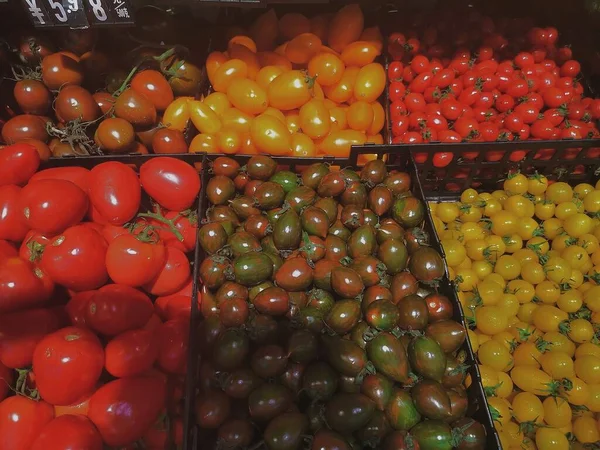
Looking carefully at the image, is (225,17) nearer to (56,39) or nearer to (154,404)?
(56,39)

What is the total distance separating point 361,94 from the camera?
2.71 meters

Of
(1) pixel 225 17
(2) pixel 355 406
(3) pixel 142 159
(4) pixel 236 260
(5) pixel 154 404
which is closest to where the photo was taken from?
(2) pixel 355 406

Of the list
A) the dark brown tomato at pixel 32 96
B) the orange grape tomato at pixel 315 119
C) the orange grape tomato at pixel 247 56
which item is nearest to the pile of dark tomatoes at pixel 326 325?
the orange grape tomato at pixel 315 119

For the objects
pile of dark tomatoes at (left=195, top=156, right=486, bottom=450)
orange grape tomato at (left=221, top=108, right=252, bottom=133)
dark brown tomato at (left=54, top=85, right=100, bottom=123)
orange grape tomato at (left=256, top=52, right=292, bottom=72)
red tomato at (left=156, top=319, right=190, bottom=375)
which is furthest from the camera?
orange grape tomato at (left=256, top=52, right=292, bottom=72)

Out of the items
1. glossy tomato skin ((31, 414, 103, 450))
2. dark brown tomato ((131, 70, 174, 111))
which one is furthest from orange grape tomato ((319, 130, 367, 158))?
glossy tomato skin ((31, 414, 103, 450))

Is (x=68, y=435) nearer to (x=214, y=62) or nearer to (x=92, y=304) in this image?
(x=92, y=304)

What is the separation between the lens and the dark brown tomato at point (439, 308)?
183 centimetres

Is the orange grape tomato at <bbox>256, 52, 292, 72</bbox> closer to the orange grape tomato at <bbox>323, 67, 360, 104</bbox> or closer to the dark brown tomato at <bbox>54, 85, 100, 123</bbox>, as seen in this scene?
the orange grape tomato at <bbox>323, 67, 360, 104</bbox>

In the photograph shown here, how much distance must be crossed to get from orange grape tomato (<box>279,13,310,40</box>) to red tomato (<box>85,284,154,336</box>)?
6.70 ft

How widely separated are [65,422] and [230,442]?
574 millimetres

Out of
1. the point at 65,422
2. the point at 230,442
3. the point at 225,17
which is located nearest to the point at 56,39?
the point at 225,17

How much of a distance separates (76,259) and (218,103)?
1333 mm

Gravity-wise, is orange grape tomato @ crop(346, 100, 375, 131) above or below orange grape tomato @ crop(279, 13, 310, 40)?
below

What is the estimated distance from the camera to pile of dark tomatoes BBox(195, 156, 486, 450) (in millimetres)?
1588
